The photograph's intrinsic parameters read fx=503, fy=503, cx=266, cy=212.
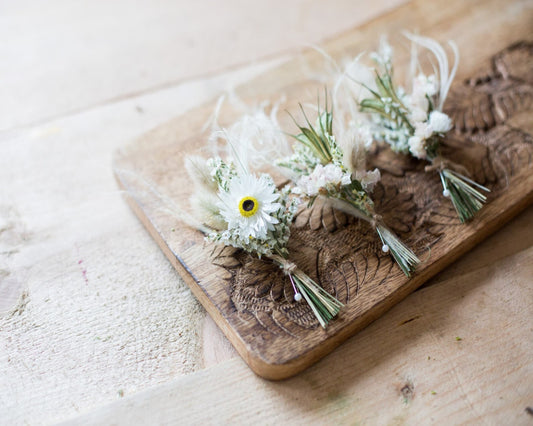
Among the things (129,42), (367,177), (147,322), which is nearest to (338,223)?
(367,177)

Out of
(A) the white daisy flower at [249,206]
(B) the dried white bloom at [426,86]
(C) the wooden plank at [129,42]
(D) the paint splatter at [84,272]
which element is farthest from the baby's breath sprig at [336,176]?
(C) the wooden plank at [129,42]

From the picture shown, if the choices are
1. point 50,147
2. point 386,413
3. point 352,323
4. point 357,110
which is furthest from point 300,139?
point 50,147

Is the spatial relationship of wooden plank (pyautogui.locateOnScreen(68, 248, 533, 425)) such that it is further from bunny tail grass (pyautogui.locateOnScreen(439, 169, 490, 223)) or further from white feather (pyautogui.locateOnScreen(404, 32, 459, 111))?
white feather (pyautogui.locateOnScreen(404, 32, 459, 111))

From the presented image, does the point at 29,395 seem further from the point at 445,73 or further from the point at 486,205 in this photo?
the point at 445,73

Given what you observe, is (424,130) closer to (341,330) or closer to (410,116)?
(410,116)

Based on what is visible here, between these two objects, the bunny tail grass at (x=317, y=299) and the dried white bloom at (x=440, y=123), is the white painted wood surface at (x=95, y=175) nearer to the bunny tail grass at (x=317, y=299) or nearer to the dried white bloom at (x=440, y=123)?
the bunny tail grass at (x=317, y=299)

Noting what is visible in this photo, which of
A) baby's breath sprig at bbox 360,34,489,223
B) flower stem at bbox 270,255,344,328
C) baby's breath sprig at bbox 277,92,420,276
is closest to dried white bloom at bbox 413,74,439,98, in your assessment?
baby's breath sprig at bbox 360,34,489,223
